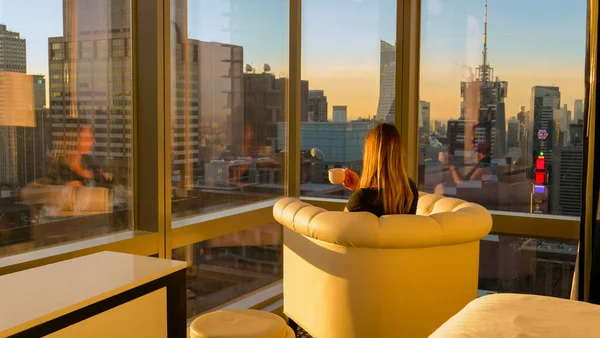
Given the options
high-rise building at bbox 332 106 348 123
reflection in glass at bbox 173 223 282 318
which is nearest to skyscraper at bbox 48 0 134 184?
reflection in glass at bbox 173 223 282 318

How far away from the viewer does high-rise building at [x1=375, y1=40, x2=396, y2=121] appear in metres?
4.72

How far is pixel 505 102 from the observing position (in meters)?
4.43

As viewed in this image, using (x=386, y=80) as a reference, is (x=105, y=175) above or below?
below

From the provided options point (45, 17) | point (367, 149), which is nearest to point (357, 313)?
point (367, 149)

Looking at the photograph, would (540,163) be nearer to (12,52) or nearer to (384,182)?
(384,182)

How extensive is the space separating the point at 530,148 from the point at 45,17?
3252 mm

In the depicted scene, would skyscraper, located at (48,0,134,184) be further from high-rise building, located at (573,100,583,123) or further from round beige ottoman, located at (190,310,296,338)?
high-rise building, located at (573,100,583,123)

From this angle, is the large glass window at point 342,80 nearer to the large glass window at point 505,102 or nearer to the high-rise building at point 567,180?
the large glass window at point 505,102

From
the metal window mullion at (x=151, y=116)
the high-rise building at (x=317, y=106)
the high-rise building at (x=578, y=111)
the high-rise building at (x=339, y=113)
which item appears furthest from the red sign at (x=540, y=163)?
the metal window mullion at (x=151, y=116)

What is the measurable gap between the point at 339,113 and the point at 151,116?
1.92m

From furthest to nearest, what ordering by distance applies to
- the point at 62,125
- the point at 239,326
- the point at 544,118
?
the point at 544,118 < the point at 62,125 < the point at 239,326

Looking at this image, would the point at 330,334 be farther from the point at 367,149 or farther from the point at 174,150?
the point at 174,150

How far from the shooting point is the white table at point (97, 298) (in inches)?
74.2

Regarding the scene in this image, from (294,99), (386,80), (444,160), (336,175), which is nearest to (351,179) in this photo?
(336,175)
